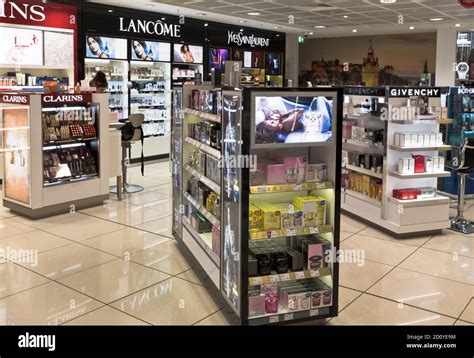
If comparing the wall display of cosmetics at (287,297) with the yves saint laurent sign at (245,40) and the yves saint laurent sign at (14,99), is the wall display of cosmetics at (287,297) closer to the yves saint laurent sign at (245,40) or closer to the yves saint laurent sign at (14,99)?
the yves saint laurent sign at (14,99)

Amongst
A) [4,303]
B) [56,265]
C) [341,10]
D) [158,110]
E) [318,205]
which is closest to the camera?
[318,205]

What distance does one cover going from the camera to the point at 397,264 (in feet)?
16.1

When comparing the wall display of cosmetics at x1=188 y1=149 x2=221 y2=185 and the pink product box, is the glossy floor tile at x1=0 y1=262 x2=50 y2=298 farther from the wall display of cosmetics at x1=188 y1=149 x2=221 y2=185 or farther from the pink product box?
the pink product box

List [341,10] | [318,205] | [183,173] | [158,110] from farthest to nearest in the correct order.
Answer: [158,110], [341,10], [183,173], [318,205]

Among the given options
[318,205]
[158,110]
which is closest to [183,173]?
[318,205]

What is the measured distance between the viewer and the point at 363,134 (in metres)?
6.34

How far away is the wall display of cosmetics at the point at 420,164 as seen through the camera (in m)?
5.75

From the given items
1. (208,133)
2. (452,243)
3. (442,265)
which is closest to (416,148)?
(452,243)

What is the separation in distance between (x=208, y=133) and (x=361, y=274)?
6.33 feet

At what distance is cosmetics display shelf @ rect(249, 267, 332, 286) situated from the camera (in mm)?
3328

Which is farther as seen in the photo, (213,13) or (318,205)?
(213,13)

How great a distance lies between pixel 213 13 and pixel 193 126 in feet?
22.6

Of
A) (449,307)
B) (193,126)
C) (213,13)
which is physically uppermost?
(213,13)

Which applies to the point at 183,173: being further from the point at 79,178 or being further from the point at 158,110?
the point at 158,110
